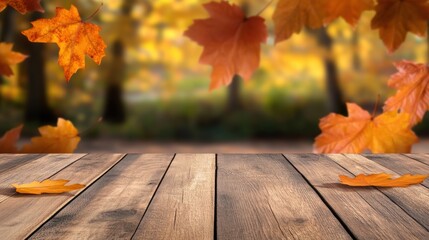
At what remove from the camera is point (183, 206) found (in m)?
0.94

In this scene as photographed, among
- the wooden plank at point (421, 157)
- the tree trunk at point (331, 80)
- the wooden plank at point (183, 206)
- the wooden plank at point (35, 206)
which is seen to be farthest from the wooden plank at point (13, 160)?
the tree trunk at point (331, 80)

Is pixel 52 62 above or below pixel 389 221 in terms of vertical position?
above

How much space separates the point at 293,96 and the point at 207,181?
7.27 metres

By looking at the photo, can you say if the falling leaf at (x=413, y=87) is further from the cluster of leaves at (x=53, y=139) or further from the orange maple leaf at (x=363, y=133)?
the cluster of leaves at (x=53, y=139)

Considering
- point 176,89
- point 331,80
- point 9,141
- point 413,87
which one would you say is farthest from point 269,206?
point 176,89

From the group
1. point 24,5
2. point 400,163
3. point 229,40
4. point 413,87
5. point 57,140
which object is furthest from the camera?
point 57,140

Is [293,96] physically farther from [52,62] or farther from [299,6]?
[299,6]

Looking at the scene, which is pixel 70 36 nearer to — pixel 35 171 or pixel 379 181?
pixel 35 171

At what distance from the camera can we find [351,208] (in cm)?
93

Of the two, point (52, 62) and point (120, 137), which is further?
point (52, 62)

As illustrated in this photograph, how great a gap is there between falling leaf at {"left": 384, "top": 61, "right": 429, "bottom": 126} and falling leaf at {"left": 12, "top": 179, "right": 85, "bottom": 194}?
723 mm

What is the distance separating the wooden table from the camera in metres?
0.80

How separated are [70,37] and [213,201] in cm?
37

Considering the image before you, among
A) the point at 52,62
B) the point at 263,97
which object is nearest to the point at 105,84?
the point at 52,62
